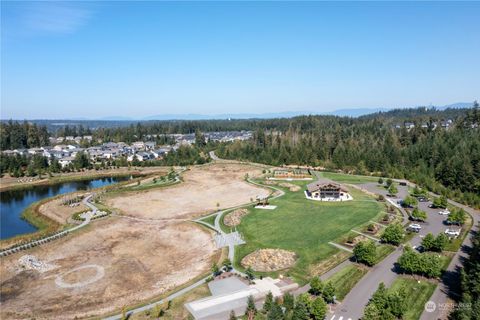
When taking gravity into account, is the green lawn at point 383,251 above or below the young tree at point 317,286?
below

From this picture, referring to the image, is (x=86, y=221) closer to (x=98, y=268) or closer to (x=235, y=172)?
(x=98, y=268)

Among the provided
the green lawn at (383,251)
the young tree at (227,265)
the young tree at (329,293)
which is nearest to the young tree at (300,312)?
the young tree at (329,293)

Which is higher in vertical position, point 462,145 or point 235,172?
point 462,145

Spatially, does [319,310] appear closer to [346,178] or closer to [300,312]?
[300,312]

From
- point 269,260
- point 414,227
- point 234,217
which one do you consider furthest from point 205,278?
point 414,227

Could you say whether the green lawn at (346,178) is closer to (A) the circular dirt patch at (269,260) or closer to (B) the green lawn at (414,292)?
(A) the circular dirt patch at (269,260)

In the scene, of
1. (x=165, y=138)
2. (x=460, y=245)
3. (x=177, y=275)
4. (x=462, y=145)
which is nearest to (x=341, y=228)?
(x=460, y=245)
